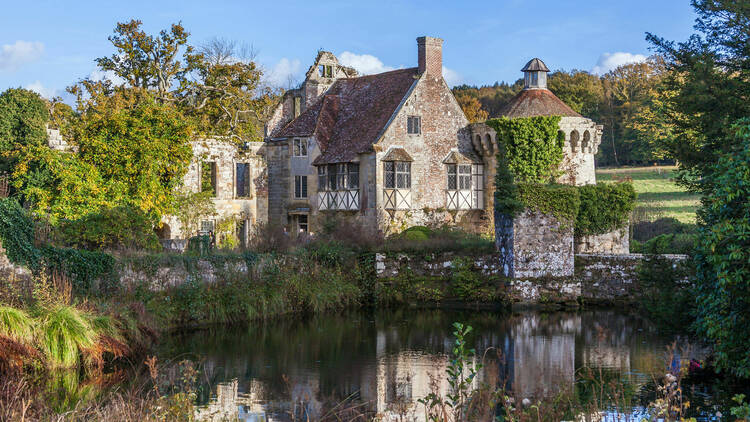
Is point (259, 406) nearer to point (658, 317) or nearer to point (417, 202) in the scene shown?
point (658, 317)

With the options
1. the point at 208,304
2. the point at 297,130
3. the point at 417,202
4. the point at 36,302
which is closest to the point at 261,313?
the point at 208,304

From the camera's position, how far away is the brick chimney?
3409 centimetres

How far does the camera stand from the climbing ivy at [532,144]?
33281 millimetres

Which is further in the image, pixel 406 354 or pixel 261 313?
pixel 261 313

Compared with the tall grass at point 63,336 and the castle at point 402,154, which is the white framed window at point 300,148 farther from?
the tall grass at point 63,336

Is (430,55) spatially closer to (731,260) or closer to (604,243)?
(604,243)

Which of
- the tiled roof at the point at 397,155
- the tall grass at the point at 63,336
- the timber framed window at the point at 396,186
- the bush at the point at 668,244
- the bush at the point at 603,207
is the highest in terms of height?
the tiled roof at the point at 397,155

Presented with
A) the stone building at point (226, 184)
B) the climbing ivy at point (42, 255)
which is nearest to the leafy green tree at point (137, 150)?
the stone building at point (226, 184)

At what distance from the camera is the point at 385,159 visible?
3291 cm

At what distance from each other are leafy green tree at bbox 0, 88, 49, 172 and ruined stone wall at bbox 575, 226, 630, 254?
2316 centimetres

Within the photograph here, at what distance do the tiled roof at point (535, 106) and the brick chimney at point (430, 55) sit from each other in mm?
3563

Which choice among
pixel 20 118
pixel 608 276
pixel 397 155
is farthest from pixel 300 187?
pixel 608 276

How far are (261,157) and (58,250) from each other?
773 inches

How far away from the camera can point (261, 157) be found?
120 ft
